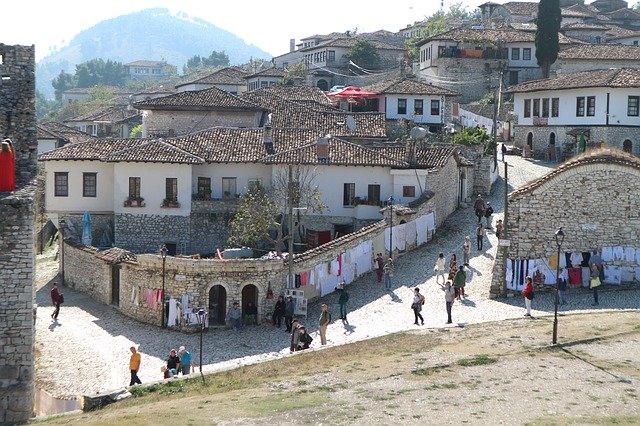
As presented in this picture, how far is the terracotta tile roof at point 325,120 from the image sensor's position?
56125 millimetres

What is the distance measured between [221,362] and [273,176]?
16.9m

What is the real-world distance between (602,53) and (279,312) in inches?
1879

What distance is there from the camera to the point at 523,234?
3497 centimetres

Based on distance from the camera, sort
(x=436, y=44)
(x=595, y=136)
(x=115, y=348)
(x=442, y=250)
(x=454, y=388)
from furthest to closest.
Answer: (x=436, y=44)
(x=595, y=136)
(x=442, y=250)
(x=115, y=348)
(x=454, y=388)

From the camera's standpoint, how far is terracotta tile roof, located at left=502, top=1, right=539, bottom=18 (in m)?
109

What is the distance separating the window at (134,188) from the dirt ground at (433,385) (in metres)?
20.7

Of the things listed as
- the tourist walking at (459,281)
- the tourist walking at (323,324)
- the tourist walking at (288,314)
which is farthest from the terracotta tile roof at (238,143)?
the tourist walking at (323,324)

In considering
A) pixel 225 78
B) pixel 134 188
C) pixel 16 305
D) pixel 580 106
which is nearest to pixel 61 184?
pixel 134 188

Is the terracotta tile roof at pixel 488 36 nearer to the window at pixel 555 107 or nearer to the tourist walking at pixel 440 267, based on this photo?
the window at pixel 555 107

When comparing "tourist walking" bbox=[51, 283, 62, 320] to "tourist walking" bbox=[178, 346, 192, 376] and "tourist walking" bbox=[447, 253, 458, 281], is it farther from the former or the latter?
"tourist walking" bbox=[447, 253, 458, 281]

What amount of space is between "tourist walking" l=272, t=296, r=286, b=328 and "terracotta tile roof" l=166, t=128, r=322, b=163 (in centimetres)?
1316

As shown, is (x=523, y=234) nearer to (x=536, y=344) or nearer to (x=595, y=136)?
(x=536, y=344)

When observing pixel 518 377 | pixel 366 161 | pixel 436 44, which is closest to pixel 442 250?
pixel 366 161

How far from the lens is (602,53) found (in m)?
74.2
